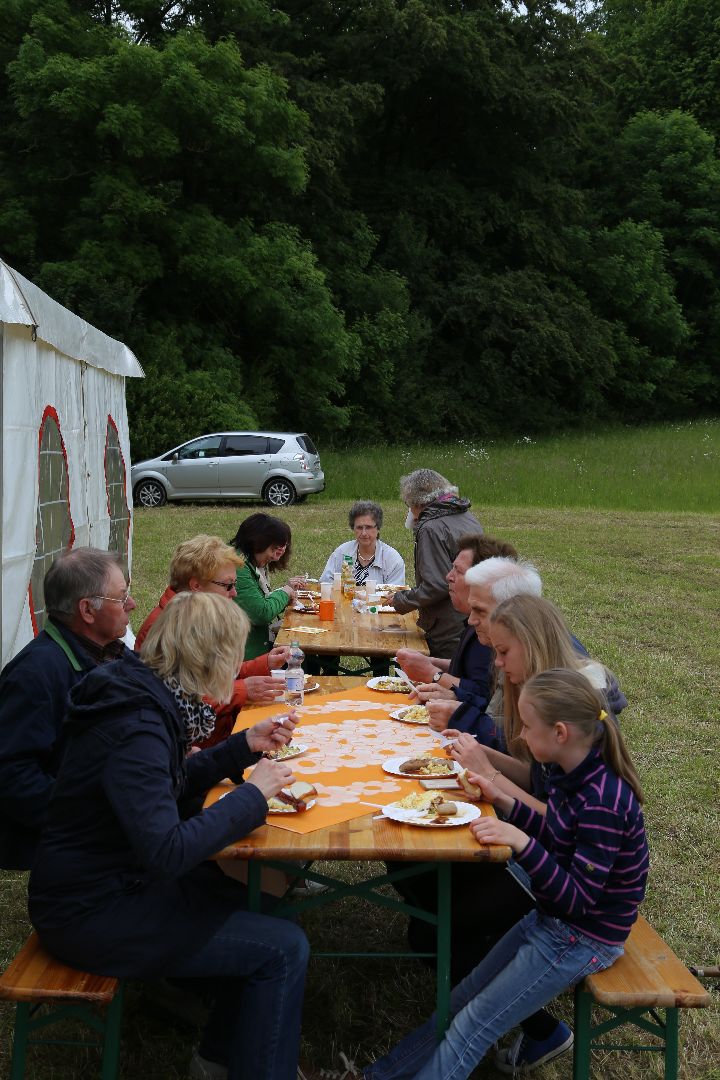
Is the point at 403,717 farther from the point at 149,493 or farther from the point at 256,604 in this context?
the point at 149,493

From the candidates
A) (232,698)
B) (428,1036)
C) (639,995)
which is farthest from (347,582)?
(639,995)

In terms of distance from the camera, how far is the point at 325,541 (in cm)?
1455

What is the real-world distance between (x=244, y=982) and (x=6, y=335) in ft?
11.8

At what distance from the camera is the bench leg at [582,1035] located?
2887 millimetres

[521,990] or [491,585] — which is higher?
[491,585]

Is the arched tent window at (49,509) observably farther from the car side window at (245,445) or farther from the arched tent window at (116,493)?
the car side window at (245,445)

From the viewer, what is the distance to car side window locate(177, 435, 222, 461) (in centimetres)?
2034

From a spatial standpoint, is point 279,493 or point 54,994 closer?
point 54,994

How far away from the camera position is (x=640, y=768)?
20.1ft

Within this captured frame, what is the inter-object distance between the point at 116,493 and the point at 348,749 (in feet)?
21.8

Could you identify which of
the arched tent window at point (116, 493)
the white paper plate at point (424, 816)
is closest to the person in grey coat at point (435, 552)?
the white paper plate at point (424, 816)

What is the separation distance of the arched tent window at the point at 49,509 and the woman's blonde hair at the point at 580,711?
360cm

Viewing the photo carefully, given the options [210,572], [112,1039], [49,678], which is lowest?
[112,1039]

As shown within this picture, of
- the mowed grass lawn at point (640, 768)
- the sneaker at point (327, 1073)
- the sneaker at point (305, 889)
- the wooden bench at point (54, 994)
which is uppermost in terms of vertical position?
the wooden bench at point (54, 994)
